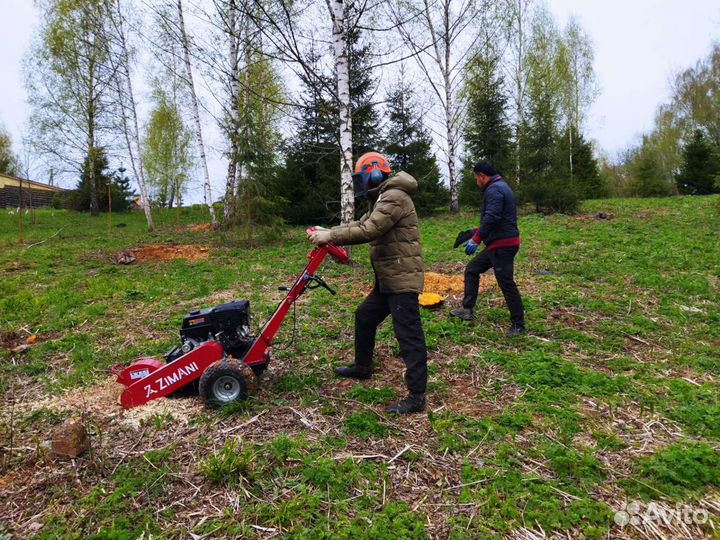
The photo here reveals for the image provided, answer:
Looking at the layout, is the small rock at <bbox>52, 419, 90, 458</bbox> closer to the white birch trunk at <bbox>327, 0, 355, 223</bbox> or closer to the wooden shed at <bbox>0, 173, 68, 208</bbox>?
the white birch trunk at <bbox>327, 0, 355, 223</bbox>

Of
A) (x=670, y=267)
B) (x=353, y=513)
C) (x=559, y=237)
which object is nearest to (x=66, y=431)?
(x=353, y=513)

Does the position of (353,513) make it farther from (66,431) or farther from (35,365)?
(35,365)

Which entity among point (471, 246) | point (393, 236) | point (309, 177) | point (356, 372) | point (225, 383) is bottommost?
point (356, 372)

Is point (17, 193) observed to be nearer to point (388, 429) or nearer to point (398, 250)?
point (398, 250)

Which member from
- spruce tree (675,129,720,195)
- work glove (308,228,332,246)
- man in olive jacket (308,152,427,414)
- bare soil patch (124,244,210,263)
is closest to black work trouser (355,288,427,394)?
man in olive jacket (308,152,427,414)

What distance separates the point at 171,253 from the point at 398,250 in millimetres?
9418

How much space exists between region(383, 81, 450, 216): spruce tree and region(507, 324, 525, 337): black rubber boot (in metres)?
12.8

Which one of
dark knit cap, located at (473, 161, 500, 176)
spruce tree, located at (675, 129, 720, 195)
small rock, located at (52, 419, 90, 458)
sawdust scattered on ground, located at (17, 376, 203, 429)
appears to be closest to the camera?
small rock, located at (52, 419, 90, 458)

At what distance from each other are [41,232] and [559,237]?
18.1 meters

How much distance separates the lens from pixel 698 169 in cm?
2467

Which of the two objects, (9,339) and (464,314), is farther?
(464,314)

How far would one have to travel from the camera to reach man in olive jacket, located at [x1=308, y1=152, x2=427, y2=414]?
3.62 metres

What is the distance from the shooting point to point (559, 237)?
1151 centimetres

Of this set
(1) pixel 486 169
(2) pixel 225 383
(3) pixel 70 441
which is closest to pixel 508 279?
(1) pixel 486 169
